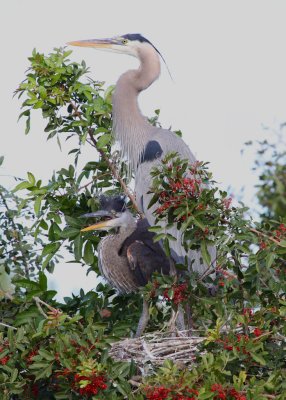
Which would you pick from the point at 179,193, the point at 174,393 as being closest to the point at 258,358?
the point at 174,393

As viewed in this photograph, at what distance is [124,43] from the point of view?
6301mm

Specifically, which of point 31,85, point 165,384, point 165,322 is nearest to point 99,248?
point 165,322

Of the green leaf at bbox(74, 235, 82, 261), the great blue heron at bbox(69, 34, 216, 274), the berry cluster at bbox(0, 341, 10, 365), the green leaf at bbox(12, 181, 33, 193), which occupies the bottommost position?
the berry cluster at bbox(0, 341, 10, 365)

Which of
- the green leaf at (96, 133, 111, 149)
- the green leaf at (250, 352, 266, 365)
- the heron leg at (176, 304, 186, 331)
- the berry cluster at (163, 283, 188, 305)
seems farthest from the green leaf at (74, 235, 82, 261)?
the green leaf at (250, 352, 266, 365)

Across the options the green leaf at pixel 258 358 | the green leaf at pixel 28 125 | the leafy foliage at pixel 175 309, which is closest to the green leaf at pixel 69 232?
the leafy foliage at pixel 175 309

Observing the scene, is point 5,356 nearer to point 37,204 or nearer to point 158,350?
point 158,350

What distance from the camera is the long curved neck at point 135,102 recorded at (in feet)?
19.1

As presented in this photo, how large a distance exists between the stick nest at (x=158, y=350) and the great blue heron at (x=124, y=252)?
85cm

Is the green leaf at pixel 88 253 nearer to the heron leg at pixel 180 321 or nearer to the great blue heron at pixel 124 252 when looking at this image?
the great blue heron at pixel 124 252

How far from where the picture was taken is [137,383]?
3.43 m

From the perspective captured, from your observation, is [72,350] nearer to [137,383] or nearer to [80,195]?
[137,383]

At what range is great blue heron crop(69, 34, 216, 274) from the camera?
552cm

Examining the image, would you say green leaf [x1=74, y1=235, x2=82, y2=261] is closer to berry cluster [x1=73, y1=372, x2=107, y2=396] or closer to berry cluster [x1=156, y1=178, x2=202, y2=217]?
berry cluster [x1=156, y1=178, x2=202, y2=217]

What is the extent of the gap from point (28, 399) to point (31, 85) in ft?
6.08
